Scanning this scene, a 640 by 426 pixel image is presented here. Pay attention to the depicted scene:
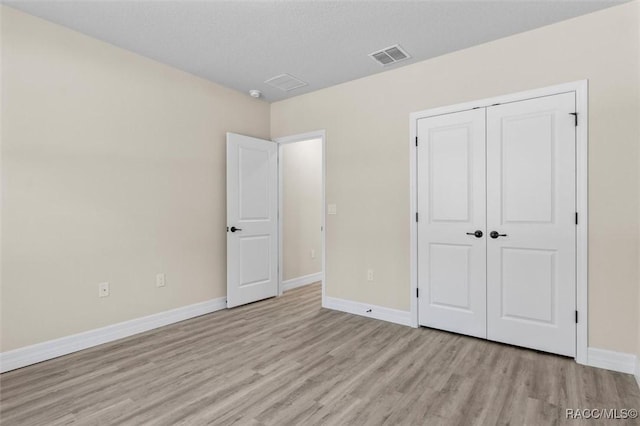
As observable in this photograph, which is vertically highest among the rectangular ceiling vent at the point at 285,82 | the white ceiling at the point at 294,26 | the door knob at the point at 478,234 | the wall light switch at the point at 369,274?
the white ceiling at the point at 294,26

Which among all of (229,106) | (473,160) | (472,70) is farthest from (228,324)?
(472,70)

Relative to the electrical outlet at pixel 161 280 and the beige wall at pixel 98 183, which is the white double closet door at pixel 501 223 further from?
the electrical outlet at pixel 161 280

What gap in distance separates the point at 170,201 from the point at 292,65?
76.2 inches

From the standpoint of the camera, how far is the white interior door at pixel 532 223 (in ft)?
8.83

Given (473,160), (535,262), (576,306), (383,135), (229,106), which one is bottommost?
(576,306)

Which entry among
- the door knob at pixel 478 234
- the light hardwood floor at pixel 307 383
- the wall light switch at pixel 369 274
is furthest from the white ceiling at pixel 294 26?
the light hardwood floor at pixel 307 383

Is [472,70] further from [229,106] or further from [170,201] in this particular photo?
[170,201]

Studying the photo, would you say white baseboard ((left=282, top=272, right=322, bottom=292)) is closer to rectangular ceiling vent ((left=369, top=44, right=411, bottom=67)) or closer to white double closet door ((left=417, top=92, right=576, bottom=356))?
white double closet door ((left=417, top=92, right=576, bottom=356))

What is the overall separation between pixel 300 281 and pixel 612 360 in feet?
12.3

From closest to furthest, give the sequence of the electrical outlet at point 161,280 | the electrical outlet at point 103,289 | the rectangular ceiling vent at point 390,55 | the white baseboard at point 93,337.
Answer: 1. the white baseboard at point 93,337
2. the electrical outlet at point 103,289
3. the rectangular ceiling vent at point 390,55
4. the electrical outlet at point 161,280

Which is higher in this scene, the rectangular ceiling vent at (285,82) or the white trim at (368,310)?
the rectangular ceiling vent at (285,82)

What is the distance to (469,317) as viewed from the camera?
10.4ft

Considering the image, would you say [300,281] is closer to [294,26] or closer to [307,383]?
[307,383]

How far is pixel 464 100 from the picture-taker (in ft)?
10.5
